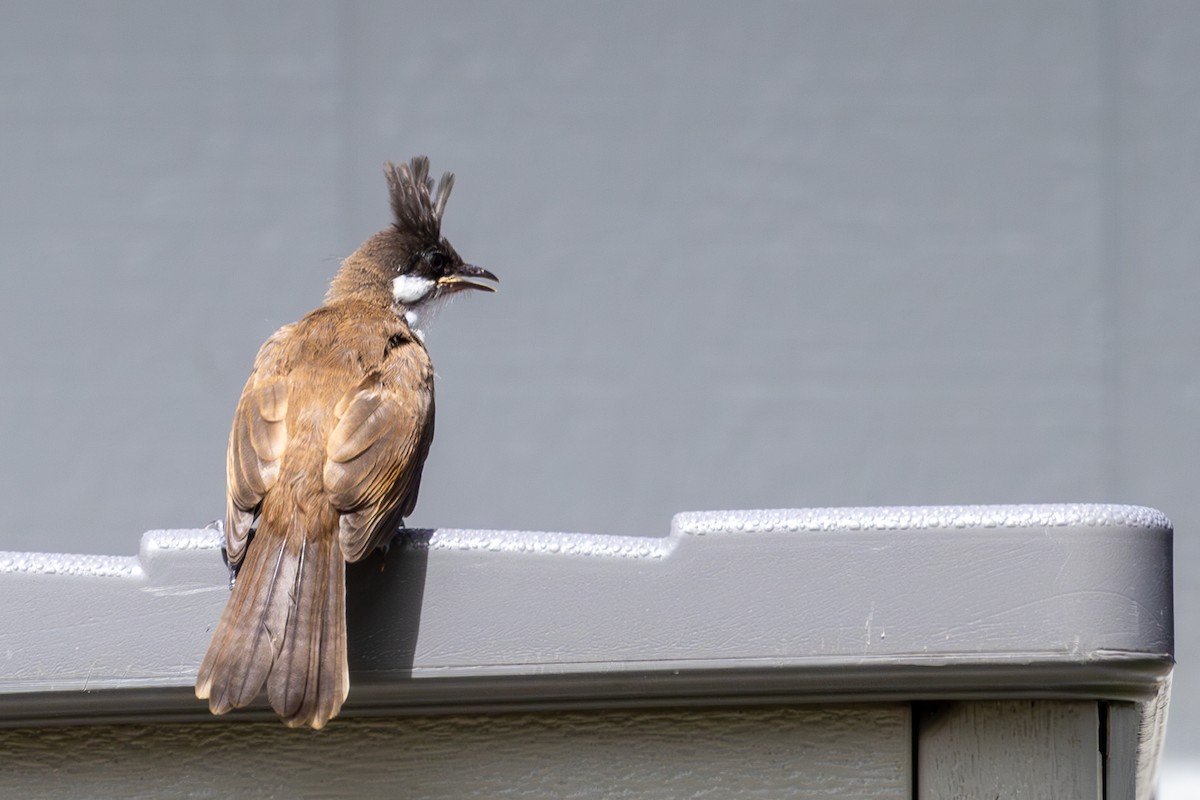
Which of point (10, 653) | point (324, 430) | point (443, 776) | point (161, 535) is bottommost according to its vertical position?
point (443, 776)

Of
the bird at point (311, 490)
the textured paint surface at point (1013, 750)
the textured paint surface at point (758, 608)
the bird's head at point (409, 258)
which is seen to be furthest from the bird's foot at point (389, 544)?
the bird's head at point (409, 258)

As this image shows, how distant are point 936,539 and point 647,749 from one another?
40 centimetres

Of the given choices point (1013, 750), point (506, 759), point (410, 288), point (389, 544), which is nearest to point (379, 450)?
point (389, 544)

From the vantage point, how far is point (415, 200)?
3.50 m

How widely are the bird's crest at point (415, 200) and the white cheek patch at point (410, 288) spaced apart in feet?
0.37

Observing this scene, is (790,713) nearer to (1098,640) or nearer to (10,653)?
(1098,640)

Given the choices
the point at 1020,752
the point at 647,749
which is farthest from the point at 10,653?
the point at 1020,752

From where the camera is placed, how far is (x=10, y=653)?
58.1 inches

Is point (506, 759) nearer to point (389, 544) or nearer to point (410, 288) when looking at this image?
point (389, 544)

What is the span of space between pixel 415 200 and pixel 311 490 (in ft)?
5.45

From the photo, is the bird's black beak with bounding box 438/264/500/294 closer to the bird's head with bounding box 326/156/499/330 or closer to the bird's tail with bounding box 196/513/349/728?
the bird's head with bounding box 326/156/499/330

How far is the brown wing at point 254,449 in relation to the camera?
1915 mm

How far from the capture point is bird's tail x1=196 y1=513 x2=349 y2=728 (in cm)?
146

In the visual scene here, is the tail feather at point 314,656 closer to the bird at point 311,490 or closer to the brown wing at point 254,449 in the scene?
the bird at point 311,490
